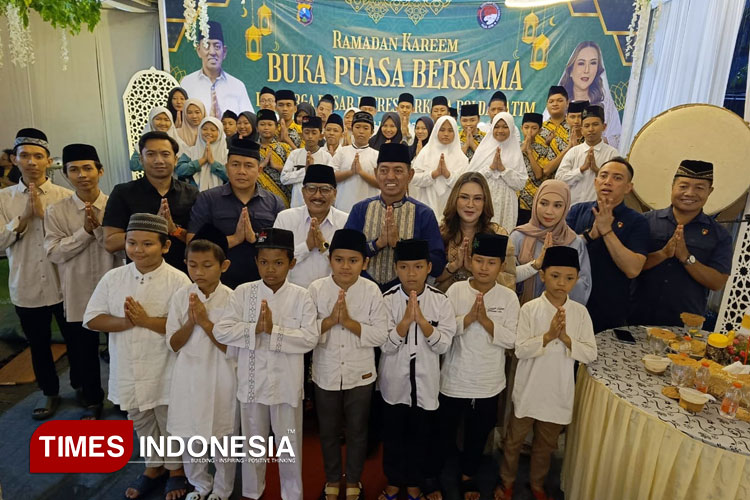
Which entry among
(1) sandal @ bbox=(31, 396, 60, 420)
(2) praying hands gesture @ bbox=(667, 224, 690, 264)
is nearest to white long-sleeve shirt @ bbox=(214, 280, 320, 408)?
(1) sandal @ bbox=(31, 396, 60, 420)

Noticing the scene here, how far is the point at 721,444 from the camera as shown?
5.98 ft

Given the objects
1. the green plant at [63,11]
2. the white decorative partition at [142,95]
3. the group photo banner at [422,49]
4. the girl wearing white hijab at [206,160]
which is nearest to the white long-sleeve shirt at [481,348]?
the girl wearing white hijab at [206,160]

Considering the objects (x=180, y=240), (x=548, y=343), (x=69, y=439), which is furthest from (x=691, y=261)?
(x=69, y=439)

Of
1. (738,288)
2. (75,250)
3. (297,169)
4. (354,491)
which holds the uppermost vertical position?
(297,169)

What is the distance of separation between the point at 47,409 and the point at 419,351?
314cm

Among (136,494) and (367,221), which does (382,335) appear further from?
(136,494)

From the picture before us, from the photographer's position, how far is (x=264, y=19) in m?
7.76

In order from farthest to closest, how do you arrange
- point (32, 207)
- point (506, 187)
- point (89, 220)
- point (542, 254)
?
point (506, 187) < point (32, 207) < point (89, 220) < point (542, 254)

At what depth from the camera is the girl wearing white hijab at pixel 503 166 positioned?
15.5ft

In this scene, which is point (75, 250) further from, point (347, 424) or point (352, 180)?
point (352, 180)

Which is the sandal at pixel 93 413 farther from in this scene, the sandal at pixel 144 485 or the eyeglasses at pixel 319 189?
the eyeglasses at pixel 319 189

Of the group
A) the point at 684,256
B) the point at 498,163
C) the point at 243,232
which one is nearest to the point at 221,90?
the point at 498,163

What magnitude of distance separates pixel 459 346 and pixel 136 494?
85.4 inches

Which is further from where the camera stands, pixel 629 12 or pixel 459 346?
pixel 629 12
